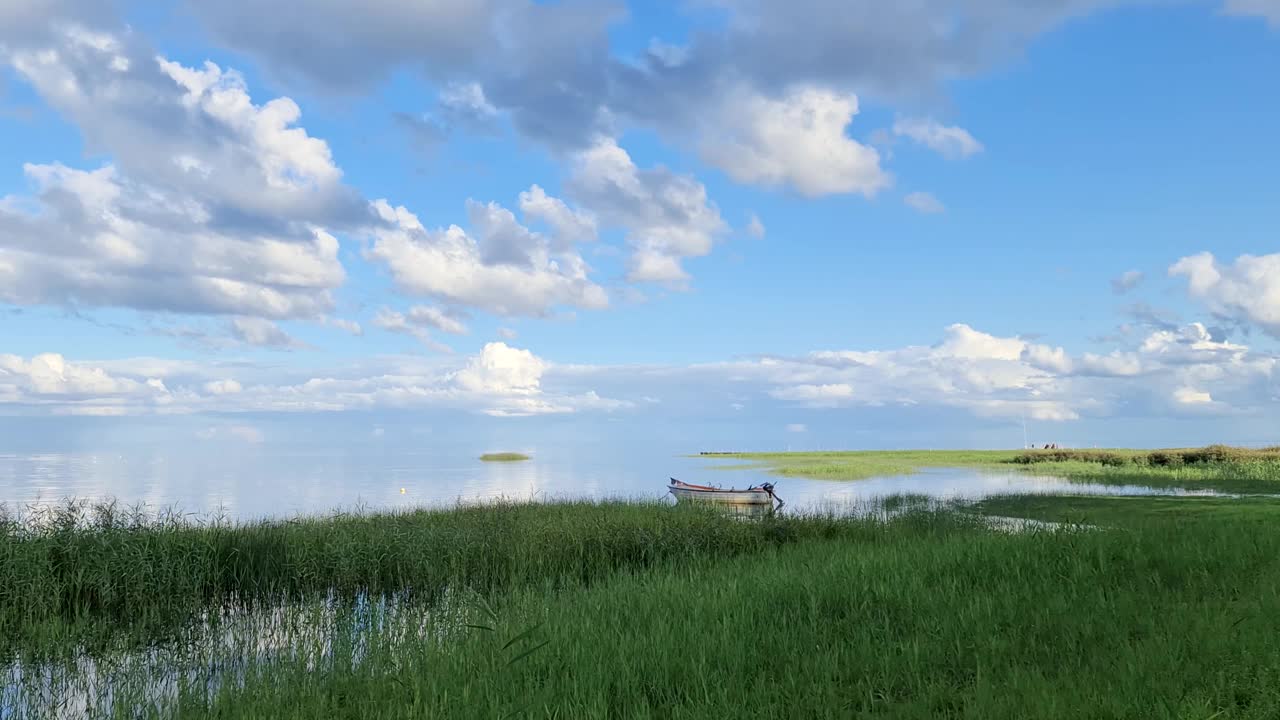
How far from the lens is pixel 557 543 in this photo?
740 inches

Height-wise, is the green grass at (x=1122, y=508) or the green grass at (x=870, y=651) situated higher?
the green grass at (x=870, y=651)

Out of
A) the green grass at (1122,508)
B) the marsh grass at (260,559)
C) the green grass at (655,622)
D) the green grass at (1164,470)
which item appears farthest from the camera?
the green grass at (1164,470)

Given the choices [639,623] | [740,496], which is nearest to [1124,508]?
[740,496]

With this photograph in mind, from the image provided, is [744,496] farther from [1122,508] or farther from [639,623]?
[639,623]

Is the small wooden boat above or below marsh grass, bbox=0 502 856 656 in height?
below

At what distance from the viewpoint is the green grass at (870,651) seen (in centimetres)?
663

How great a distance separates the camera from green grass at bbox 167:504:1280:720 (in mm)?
6633

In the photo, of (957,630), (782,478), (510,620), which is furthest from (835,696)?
(782,478)

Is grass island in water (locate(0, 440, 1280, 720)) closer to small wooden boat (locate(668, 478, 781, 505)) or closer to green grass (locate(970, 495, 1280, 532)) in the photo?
green grass (locate(970, 495, 1280, 532))

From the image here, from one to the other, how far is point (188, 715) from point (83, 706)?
2494 millimetres

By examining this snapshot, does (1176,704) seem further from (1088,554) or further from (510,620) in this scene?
(510,620)

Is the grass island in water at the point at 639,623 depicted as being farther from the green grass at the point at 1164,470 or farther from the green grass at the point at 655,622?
the green grass at the point at 1164,470

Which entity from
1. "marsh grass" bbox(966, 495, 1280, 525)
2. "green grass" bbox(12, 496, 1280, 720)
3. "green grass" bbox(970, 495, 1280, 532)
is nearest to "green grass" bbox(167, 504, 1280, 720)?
"green grass" bbox(12, 496, 1280, 720)

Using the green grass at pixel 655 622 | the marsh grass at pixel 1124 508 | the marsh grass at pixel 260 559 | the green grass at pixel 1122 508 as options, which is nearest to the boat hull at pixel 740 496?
the marsh grass at pixel 1124 508
